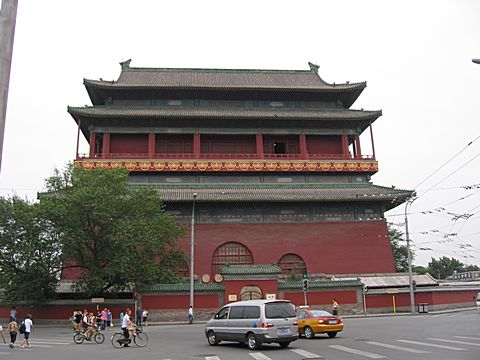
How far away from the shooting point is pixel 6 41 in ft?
19.1

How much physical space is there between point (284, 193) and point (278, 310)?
22154 mm

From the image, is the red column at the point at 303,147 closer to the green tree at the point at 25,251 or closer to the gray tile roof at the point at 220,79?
the gray tile roof at the point at 220,79

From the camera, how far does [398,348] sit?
1335 centimetres

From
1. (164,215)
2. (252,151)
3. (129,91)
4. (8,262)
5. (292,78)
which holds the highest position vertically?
(292,78)

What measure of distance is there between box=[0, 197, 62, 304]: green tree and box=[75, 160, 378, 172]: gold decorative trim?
1035 cm

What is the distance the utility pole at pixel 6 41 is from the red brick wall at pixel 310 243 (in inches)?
1187

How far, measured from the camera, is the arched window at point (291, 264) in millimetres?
36062

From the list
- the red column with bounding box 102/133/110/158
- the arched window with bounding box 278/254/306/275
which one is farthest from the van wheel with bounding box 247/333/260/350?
the red column with bounding box 102/133/110/158

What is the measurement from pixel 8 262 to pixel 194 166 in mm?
15815

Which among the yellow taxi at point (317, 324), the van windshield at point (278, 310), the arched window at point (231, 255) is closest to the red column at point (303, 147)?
the arched window at point (231, 255)

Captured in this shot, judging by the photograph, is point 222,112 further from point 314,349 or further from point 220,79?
point 314,349

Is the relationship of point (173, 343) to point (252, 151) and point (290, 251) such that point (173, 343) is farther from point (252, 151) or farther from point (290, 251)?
point (252, 151)

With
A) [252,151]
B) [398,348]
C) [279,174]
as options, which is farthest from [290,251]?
[398,348]

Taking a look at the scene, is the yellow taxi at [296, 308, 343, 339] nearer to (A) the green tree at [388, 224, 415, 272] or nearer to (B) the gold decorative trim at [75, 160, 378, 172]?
(B) the gold decorative trim at [75, 160, 378, 172]
